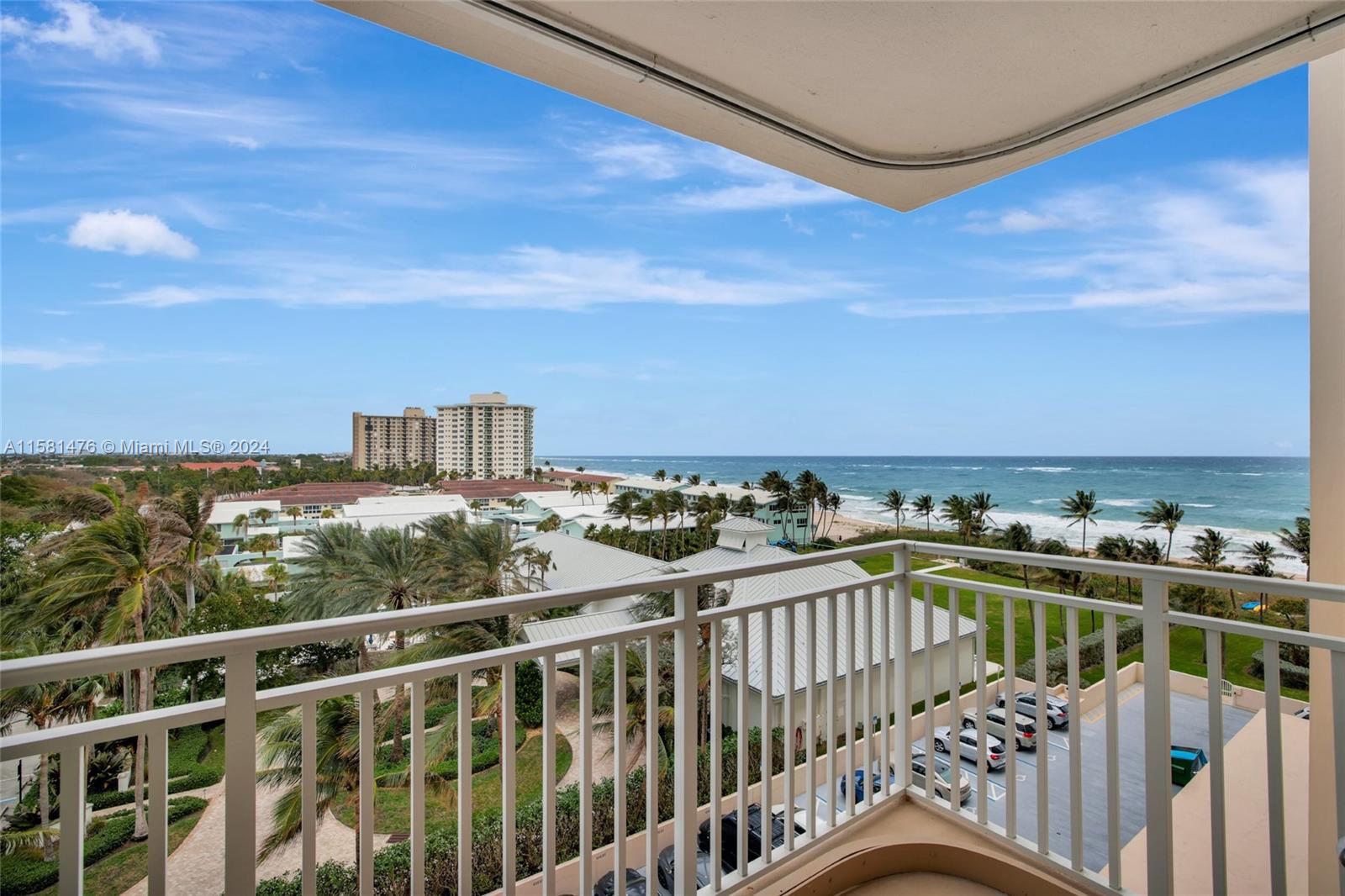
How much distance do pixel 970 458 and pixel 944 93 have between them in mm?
11189

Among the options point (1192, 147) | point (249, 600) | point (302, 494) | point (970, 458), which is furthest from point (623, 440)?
point (1192, 147)

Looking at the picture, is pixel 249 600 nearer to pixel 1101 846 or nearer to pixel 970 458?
pixel 1101 846

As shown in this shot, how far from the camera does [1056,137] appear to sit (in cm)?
189

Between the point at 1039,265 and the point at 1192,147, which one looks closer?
the point at 1192,147

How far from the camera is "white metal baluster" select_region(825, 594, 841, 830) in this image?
1.95m

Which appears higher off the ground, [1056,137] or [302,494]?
[1056,137]

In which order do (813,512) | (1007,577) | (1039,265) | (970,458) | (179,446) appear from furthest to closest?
(1039,265) → (970,458) → (813,512) → (179,446) → (1007,577)

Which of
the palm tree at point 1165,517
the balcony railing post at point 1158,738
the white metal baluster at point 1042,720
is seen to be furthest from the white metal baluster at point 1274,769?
the palm tree at point 1165,517

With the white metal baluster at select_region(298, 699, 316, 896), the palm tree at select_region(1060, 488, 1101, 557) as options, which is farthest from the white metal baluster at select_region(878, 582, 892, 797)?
the palm tree at select_region(1060, 488, 1101, 557)

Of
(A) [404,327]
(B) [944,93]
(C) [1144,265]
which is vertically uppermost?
(C) [1144,265]

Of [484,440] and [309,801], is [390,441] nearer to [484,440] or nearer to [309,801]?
[484,440]

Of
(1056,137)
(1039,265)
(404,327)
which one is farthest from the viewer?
(1039,265)

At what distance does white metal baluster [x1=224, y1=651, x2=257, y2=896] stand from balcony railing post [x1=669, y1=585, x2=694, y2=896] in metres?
0.91

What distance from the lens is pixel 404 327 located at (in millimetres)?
9352
